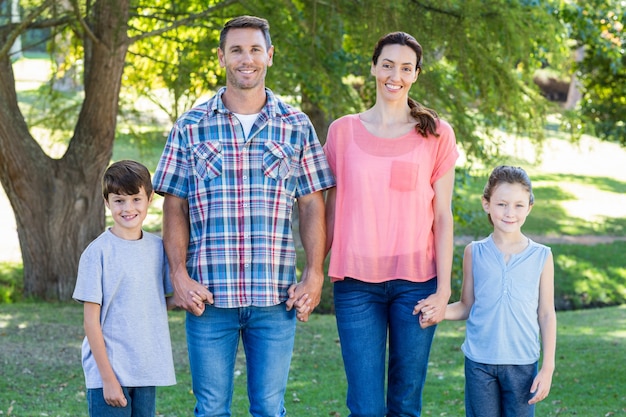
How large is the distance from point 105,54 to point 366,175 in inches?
262

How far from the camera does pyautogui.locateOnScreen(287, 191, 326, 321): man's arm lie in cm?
362

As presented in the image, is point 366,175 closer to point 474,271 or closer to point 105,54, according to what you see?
point 474,271

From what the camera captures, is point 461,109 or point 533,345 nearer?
point 533,345

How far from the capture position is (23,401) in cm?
616

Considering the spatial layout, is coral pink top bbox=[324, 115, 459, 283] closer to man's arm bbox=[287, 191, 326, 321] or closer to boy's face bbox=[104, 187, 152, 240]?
man's arm bbox=[287, 191, 326, 321]

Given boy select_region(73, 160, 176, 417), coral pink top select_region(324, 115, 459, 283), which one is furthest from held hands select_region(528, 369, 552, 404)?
boy select_region(73, 160, 176, 417)

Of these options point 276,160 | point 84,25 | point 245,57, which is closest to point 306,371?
point 84,25

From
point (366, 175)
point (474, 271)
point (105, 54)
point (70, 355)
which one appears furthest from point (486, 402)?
point (105, 54)

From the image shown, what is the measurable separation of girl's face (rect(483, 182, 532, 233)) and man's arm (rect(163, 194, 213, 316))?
1.17m

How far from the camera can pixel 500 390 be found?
3.64m

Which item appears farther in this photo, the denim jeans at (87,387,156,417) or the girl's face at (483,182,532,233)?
the girl's face at (483,182,532,233)

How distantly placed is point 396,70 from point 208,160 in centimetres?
82

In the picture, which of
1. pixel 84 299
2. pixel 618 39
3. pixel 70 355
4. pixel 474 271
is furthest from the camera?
pixel 618 39

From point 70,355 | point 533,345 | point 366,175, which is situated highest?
Answer: point 366,175
